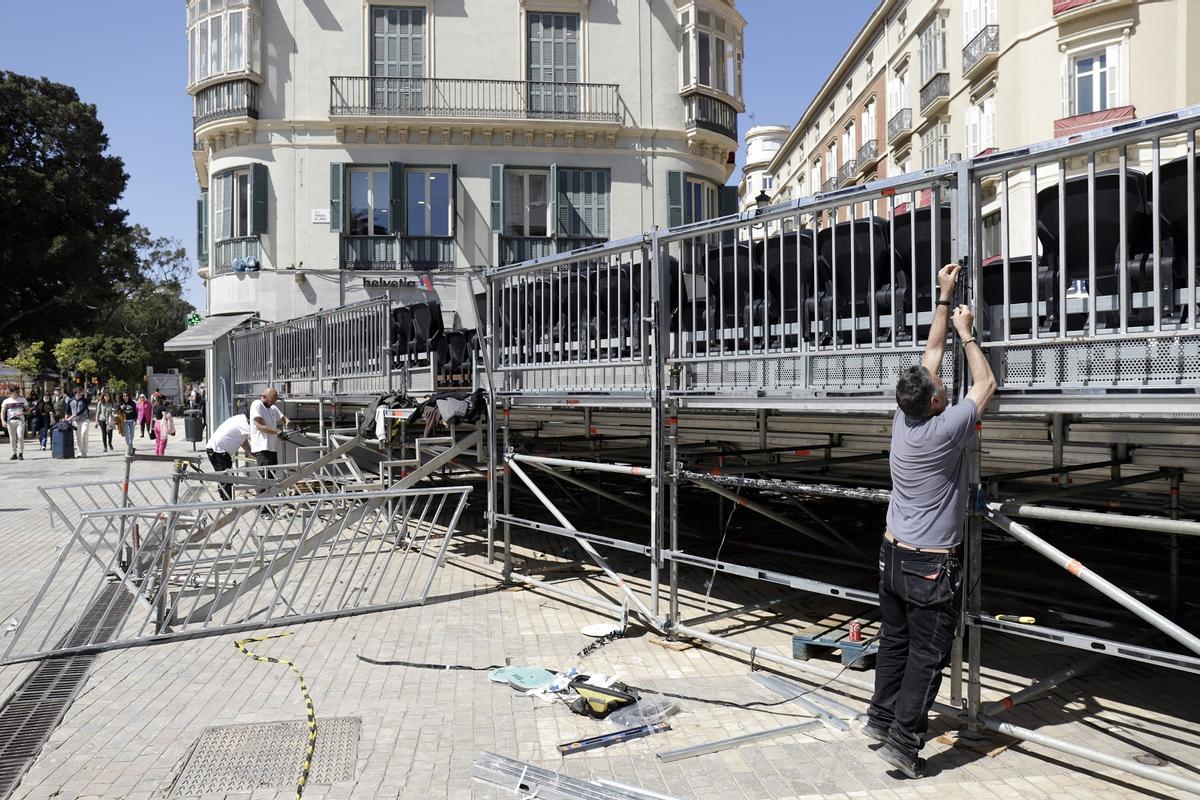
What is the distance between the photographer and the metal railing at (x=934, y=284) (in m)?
4.25

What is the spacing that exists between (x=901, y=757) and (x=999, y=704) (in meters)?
0.78

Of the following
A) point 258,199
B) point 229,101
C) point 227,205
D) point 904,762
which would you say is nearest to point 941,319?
point 904,762

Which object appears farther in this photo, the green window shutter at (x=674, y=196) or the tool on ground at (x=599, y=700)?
the green window shutter at (x=674, y=196)

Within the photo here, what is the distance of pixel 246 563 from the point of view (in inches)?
402

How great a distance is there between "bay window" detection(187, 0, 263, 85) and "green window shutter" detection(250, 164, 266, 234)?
2.46m

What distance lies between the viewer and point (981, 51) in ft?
103

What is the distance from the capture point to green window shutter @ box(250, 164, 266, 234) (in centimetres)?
2497

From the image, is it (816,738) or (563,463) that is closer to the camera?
(816,738)

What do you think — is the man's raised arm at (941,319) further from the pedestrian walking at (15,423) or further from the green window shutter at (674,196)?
the pedestrian walking at (15,423)

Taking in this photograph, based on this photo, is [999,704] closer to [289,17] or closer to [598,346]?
[598,346]

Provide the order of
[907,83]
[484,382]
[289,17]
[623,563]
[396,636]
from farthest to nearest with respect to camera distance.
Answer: [907,83], [289,17], [623,563], [484,382], [396,636]

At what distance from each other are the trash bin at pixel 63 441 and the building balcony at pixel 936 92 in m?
30.0

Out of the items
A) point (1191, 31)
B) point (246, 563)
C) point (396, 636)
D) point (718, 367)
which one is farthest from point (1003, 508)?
point (1191, 31)

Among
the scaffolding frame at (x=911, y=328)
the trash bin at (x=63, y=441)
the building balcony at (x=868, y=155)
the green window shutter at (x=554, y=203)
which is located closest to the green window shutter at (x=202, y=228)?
the trash bin at (x=63, y=441)
